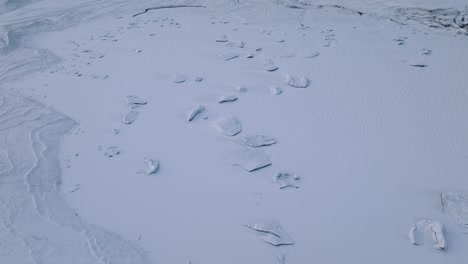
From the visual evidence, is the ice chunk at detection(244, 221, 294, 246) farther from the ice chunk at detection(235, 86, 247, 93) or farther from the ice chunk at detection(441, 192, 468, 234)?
the ice chunk at detection(235, 86, 247, 93)

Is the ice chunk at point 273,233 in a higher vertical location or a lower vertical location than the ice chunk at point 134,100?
lower

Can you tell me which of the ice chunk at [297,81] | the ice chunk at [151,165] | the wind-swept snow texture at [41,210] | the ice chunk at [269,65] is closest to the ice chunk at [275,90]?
the ice chunk at [297,81]

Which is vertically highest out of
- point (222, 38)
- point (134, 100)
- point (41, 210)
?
point (222, 38)

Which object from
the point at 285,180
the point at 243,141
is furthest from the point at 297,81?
the point at 285,180

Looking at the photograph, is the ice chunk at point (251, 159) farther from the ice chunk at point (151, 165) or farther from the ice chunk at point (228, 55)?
the ice chunk at point (228, 55)

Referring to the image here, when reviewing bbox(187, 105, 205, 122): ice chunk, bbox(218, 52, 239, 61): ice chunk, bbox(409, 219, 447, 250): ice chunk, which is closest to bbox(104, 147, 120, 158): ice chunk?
bbox(187, 105, 205, 122): ice chunk

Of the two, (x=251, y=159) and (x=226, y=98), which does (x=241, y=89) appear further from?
(x=251, y=159)

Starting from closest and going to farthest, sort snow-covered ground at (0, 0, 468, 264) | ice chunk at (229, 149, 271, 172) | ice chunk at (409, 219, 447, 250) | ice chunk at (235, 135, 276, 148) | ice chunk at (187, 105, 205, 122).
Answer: ice chunk at (409, 219, 447, 250)
snow-covered ground at (0, 0, 468, 264)
ice chunk at (229, 149, 271, 172)
ice chunk at (235, 135, 276, 148)
ice chunk at (187, 105, 205, 122)
